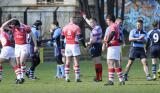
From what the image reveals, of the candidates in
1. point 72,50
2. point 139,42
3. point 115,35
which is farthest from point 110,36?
point 139,42

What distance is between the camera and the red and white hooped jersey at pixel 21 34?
23859 millimetres

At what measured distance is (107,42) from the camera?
22.5 m

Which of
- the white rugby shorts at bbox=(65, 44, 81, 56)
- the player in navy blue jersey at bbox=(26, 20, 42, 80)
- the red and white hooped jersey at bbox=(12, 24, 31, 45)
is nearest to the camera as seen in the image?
the red and white hooped jersey at bbox=(12, 24, 31, 45)

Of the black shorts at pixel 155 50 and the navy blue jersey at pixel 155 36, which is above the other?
the navy blue jersey at pixel 155 36

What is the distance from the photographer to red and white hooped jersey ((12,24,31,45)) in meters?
23.9

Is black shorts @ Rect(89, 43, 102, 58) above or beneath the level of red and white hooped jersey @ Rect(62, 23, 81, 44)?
beneath

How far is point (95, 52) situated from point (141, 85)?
324cm

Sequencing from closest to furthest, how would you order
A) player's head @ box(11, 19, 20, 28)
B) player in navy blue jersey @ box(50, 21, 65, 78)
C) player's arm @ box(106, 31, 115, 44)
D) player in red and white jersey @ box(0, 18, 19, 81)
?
player's arm @ box(106, 31, 115, 44) → player's head @ box(11, 19, 20, 28) → player in red and white jersey @ box(0, 18, 19, 81) → player in navy blue jersey @ box(50, 21, 65, 78)

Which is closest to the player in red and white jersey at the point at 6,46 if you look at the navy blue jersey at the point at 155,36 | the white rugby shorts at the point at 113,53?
the white rugby shorts at the point at 113,53

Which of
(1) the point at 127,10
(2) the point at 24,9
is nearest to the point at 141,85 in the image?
(2) the point at 24,9

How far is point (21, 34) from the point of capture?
78.6ft

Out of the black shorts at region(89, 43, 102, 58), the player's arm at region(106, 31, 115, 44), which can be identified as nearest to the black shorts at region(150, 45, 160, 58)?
the black shorts at region(89, 43, 102, 58)

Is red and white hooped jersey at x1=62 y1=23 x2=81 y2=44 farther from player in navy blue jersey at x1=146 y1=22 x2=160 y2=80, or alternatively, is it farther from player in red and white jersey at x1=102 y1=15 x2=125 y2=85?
player in navy blue jersey at x1=146 y1=22 x2=160 y2=80

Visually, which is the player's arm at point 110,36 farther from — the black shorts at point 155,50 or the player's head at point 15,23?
the black shorts at point 155,50
